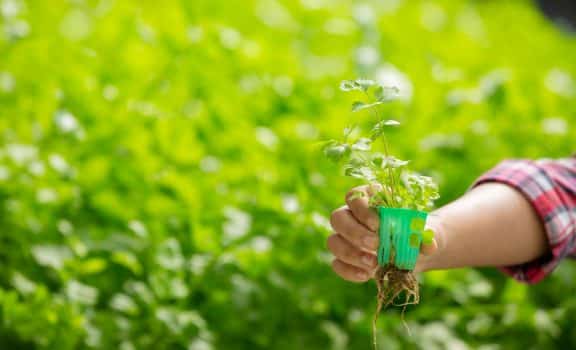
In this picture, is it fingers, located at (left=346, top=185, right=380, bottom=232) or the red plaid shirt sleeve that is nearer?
fingers, located at (left=346, top=185, right=380, bottom=232)

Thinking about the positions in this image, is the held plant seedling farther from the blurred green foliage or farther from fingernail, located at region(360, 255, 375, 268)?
the blurred green foliage

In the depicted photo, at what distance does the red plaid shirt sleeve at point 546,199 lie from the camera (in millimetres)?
1089

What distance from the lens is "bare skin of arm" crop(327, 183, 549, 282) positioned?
0.87m

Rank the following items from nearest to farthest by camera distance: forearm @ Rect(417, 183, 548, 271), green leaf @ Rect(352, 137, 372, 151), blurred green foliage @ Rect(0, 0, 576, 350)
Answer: green leaf @ Rect(352, 137, 372, 151) → forearm @ Rect(417, 183, 548, 271) → blurred green foliage @ Rect(0, 0, 576, 350)

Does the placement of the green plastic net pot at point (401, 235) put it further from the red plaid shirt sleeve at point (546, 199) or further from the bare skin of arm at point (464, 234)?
the red plaid shirt sleeve at point (546, 199)

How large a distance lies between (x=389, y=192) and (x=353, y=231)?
0.06 m

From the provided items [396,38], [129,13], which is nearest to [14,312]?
[129,13]

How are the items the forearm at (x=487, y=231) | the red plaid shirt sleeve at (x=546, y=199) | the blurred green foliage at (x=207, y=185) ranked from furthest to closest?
the blurred green foliage at (x=207, y=185)
the red plaid shirt sleeve at (x=546, y=199)
the forearm at (x=487, y=231)

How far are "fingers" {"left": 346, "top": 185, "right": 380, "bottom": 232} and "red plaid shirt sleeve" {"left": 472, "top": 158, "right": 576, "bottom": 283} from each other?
322 millimetres

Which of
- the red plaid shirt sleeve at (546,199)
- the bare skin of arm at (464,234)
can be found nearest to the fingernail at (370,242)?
the bare skin of arm at (464,234)

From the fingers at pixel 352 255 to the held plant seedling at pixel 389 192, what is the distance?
0.06 ft

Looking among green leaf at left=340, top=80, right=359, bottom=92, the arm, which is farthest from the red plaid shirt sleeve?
green leaf at left=340, top=80, right=359, bottom=92

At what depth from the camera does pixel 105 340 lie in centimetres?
140

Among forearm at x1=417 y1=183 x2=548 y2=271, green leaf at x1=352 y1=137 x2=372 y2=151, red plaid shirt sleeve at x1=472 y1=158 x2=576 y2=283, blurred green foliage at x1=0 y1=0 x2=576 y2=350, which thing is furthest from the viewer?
blurred green foliage at x1=0 y1=0 x2=576 y2=350
